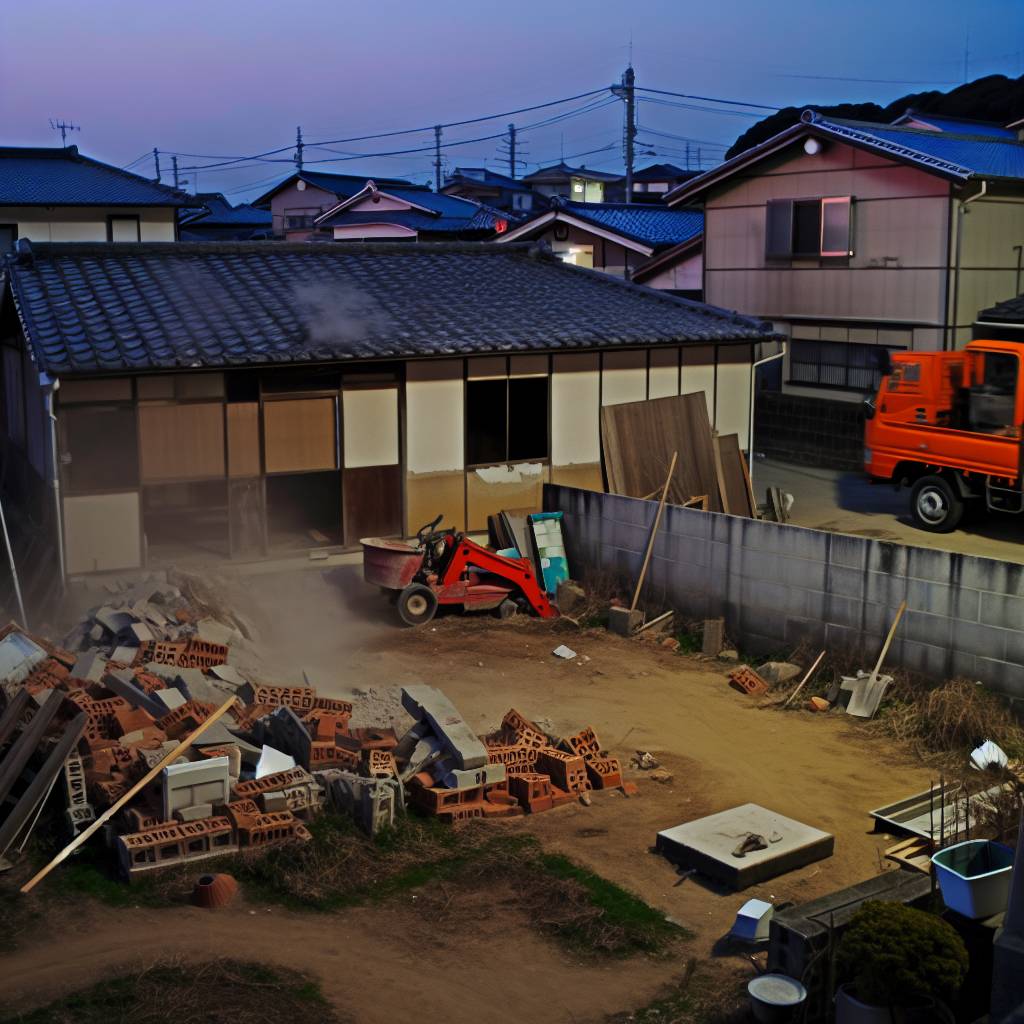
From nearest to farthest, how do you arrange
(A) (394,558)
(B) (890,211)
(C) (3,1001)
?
(C) (3,1001)
(A) (394,558)
(B) (890,211)

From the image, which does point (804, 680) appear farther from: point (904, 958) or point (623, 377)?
point (904, 958)

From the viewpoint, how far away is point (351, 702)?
12500 millimetres

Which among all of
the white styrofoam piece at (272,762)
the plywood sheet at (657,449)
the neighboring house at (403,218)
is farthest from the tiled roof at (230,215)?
the white styrofoam piece at (272,762)

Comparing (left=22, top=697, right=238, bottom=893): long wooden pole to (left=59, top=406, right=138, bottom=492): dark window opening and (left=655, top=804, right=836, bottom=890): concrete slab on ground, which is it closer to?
(left=655, top=804, right=836, bottom=890): concrete slab on ground

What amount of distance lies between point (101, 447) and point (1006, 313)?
Result: 16.9 m

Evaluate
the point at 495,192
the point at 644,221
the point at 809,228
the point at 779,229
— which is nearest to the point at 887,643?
the point at 809,228

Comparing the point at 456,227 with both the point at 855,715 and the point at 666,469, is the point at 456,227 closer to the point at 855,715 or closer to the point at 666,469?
the point at 666,469

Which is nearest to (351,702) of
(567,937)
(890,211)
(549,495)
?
(567,937)

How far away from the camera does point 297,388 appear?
1683 cm

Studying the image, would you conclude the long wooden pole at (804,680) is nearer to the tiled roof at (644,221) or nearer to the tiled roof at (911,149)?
the tiled roof at (911,149)

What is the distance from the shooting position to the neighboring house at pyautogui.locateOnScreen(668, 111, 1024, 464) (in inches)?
946

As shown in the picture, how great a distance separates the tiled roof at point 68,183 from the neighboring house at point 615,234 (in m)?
11.5

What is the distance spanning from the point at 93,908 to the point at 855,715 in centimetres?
772

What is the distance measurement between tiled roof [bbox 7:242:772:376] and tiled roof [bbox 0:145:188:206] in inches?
777
